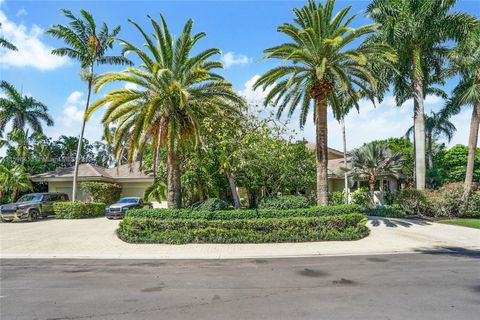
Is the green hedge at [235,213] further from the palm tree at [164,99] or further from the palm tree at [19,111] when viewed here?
the palm tree at [19,111]

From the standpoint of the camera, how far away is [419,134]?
20.4 metres

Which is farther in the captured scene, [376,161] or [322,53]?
[376,161]

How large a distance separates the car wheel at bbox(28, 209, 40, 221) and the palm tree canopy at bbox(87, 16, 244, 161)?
1141cm

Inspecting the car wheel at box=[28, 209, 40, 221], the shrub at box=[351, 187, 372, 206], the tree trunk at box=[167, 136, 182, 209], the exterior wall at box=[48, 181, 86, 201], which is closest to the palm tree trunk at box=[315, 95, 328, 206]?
the tree trunk at box=[167, 136, 182, 209]

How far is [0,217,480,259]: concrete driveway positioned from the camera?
10.8 metres

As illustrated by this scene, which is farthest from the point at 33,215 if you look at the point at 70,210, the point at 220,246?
the point at 220,246

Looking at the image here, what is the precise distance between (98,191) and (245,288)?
21.9 metres

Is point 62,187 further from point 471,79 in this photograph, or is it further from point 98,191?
point 471,79

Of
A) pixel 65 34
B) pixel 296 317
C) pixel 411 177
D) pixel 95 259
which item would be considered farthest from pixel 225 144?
pixel 411 177

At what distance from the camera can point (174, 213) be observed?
13.0m

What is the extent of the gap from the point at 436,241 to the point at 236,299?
10620 millimetres

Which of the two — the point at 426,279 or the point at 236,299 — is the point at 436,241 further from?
the point at 236,299

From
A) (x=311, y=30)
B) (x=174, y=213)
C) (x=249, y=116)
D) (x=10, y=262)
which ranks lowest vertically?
(x=10, y=262)

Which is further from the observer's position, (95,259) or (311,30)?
(311,30)
